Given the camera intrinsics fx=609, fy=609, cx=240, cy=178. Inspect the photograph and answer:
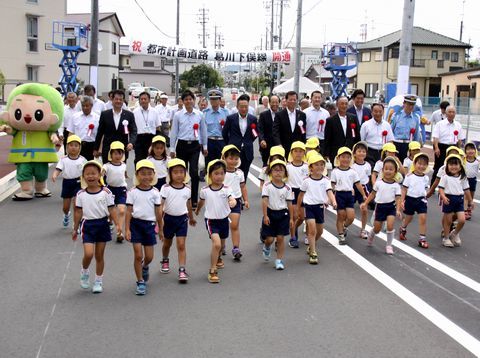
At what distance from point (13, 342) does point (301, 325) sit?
97.4 inches

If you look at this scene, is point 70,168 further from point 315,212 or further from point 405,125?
point 405,125

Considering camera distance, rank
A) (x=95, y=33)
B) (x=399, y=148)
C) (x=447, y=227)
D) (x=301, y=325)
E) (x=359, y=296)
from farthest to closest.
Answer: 1. (x=95, y=33)
2. (x=399, y=148)
3. (x=447, y=227)
4. (x=359, y=296)
5. (x=301, y=325)

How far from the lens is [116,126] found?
10242 millimetres

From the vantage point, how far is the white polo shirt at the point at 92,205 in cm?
646

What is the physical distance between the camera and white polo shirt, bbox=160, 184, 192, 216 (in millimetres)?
6766

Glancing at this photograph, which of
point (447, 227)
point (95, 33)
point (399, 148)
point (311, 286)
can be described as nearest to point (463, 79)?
point (95, 33)

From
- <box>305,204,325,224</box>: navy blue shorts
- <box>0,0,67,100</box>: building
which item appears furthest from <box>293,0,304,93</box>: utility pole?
<box>305,204,325,224</box>: navy blue shorts

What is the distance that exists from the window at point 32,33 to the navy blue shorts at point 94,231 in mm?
36955

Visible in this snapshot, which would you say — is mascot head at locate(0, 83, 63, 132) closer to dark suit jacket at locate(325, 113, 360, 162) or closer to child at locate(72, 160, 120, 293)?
dark suit jacket at locate(325, 113, 360, 162)

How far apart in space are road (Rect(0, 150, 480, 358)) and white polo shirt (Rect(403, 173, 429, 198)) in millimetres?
747

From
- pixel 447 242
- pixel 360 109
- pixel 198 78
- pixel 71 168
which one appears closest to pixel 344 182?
pixel 447 242

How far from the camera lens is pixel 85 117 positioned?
10781mm

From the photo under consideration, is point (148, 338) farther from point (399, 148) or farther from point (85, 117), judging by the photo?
point (399, 148)

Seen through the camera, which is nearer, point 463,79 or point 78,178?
point 78,178
